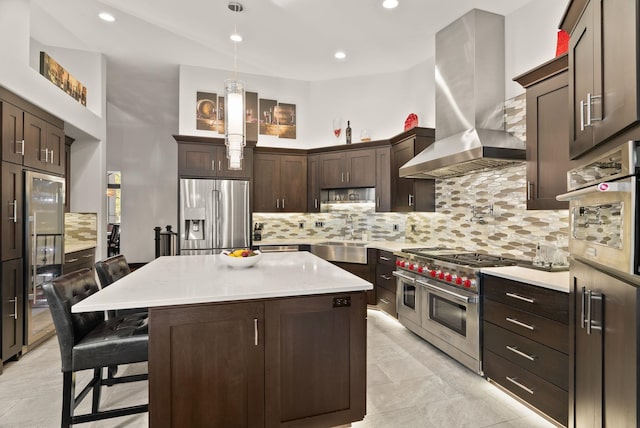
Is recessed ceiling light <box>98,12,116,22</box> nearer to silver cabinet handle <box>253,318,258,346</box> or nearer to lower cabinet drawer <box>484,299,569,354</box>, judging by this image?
silver cabinet handle <box>253,318,258,346</box>

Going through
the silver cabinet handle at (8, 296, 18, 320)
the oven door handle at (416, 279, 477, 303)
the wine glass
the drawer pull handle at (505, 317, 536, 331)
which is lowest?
the silver cabinet handle at (8, 296, 18, 320)

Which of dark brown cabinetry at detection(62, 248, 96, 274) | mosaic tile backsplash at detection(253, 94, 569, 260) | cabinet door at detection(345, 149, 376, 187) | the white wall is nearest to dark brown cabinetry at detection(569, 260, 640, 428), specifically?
mosaic tile backsplash at detection(253, 94, 569, 260)

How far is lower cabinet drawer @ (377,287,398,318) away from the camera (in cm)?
409

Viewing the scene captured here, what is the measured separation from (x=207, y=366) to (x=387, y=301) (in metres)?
2.96

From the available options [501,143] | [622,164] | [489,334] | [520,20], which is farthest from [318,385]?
[520,20]

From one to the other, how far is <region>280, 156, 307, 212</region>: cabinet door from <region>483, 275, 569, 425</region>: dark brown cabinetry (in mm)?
3334

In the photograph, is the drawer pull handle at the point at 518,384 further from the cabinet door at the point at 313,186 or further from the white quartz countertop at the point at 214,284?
the cabinet door at the point at 313,186

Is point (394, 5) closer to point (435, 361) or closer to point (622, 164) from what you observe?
point (622, 164)

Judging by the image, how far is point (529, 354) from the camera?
7.30 ft

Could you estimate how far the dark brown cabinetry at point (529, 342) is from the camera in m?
2.00

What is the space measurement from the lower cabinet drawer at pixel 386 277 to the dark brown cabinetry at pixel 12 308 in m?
3.88

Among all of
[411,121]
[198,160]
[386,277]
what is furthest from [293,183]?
[386,277]

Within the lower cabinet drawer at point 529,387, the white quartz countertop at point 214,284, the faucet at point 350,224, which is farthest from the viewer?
the faucet at point 350,224

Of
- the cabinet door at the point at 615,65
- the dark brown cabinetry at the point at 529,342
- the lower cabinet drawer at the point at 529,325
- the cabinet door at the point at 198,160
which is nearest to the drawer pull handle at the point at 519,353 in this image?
the dark brown cabinetry at the point at 529,342
